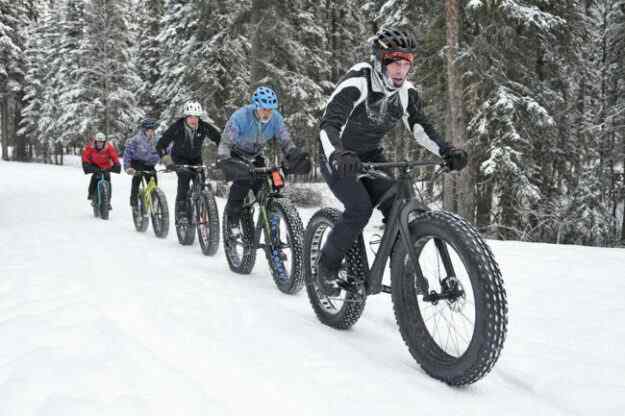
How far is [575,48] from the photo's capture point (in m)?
16.6

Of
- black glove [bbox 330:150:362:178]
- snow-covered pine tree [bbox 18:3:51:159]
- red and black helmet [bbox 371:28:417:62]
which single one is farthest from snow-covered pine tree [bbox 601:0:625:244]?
snow-covered pine tree [bbox 18:3:51:159]

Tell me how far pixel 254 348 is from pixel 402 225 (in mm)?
1401

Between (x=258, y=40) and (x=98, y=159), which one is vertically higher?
(x=258, y=40)

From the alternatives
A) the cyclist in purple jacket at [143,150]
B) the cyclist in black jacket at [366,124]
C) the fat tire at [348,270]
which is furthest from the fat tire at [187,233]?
the cyclist in black jacket at [366,124]

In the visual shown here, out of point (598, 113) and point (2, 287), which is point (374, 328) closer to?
point (2, 287)

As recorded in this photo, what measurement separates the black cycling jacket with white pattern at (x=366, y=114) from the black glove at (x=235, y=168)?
197cm

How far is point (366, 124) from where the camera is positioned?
427 centimetres

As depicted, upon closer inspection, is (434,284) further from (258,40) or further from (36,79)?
(36,79)

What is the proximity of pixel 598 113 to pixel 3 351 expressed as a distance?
23.2m

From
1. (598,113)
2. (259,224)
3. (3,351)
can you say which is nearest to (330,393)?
(3,351)

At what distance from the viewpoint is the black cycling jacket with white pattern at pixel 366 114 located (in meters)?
3.92

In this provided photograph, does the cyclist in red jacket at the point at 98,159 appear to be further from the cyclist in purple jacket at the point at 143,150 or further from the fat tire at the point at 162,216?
the fat tire at the point at 162,216

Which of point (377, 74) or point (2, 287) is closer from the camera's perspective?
point (377, 74)

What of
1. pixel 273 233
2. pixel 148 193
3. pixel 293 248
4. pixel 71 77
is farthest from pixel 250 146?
pixel 71 77
